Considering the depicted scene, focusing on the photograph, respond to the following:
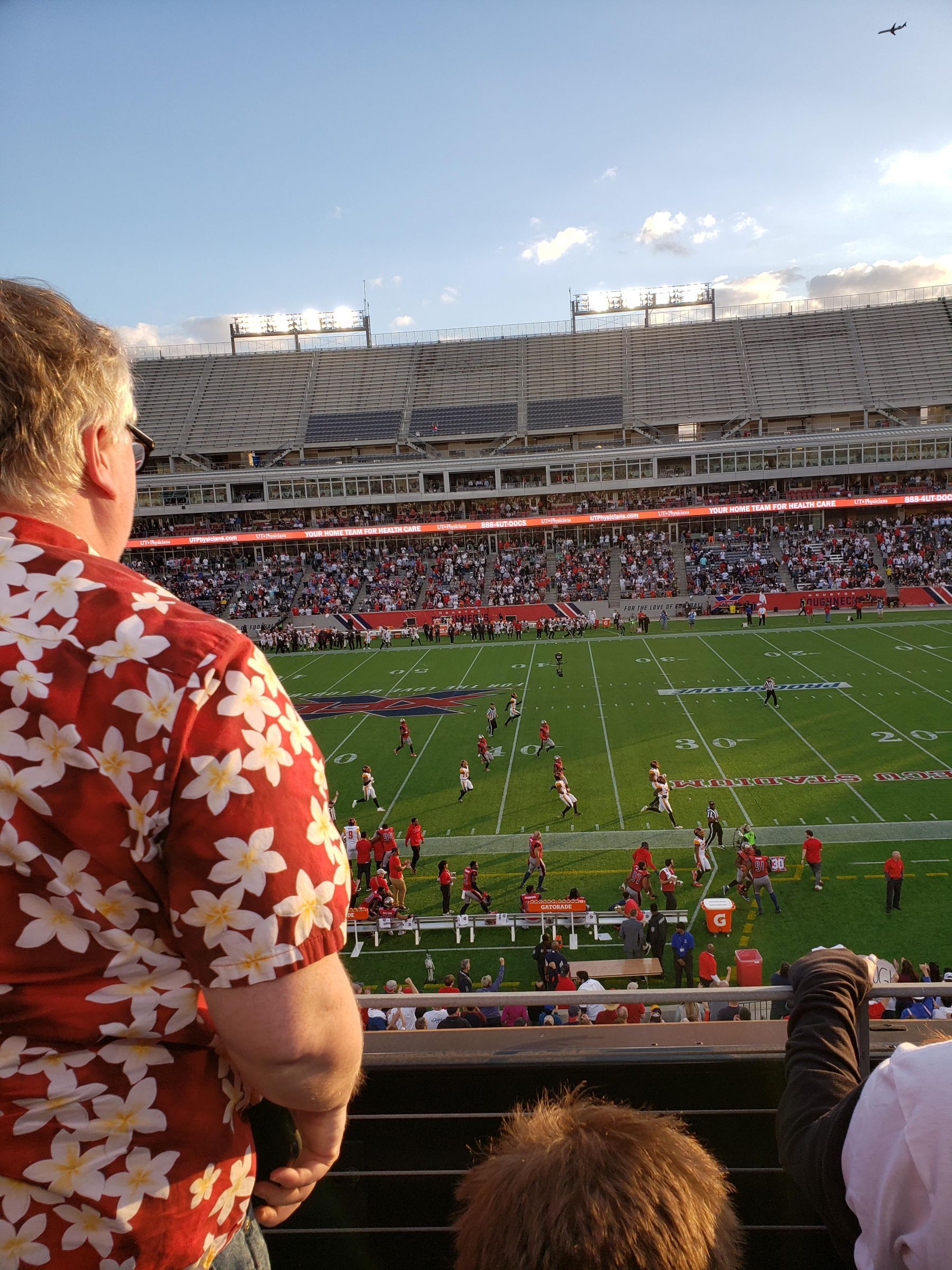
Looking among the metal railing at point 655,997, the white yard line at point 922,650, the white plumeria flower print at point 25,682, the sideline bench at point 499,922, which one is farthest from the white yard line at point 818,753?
the white plumeria flower print at point 25,682

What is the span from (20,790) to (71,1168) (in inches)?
21.5

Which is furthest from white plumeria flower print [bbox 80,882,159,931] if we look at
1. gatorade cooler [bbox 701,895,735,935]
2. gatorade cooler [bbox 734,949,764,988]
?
gatorade cooler [bbox 701,895,735,935]

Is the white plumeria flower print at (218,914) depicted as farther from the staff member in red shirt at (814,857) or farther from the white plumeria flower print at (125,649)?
the staff member in red shirt at (814,857)

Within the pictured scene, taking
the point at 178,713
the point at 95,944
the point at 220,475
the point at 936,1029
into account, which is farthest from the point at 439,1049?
the point at 220,475

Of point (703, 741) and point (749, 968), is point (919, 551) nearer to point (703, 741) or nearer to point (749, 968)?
point (703, 741)

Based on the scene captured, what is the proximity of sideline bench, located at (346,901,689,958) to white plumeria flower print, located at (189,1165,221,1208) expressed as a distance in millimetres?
11611

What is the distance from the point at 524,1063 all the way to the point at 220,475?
56.2 meters

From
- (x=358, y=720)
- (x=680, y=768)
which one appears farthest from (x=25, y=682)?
(x=358, y=720)

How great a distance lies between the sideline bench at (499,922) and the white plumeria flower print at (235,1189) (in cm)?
1153

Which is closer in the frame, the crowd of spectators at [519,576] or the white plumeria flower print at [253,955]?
the white plumeria flower print at [253,955]

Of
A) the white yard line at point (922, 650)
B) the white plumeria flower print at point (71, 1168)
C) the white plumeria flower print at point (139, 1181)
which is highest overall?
the white plumeria flower print at point (71, 1168)

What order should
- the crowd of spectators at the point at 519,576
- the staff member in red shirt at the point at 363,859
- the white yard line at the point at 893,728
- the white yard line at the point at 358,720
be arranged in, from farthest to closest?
1. the crowd of spectators at the point at 519,576
2. the white yard line at the point at 358,720
3. the white yard line at the point at 893,728
4. the staff member in red shirt at the point at 363,859

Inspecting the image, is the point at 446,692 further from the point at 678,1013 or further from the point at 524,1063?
the point at 524,1063

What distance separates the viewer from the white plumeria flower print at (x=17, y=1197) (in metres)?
1.18
